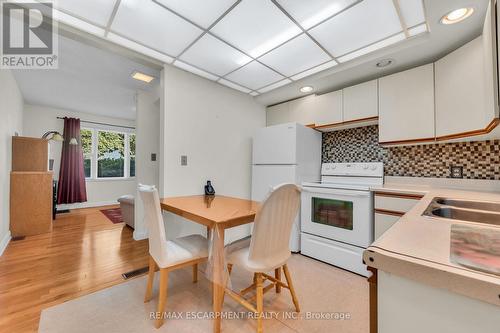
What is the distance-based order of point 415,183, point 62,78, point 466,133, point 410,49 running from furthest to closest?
point 62,78 → point 415,183 → point 410,49 → point 466,133

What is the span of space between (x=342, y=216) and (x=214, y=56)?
226cm

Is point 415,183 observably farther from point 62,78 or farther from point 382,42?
point 62,78

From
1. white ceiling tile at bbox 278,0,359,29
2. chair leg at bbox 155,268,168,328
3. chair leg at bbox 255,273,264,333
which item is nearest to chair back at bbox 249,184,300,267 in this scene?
chair leg at bbox 255,273,264,333

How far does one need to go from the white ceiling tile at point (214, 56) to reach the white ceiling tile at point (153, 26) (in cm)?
10

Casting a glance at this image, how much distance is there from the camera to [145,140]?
130 inches

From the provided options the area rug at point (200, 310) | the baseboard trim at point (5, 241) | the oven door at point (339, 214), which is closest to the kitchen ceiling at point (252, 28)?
the oven door at point (339, 214)

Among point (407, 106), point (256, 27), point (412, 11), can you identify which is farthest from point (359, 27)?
point (407, 106)

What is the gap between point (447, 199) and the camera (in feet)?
4.85

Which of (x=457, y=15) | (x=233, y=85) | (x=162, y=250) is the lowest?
(x=162, y=250)

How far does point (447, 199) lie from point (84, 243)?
13.4 ft

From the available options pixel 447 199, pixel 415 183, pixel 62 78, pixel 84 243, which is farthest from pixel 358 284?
pixel 62 78

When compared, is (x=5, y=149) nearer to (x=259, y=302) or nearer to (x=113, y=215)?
(x=113, y=215)

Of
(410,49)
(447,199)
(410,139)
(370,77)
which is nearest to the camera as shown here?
(447,199)

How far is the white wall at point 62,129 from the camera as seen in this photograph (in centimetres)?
456
